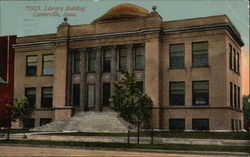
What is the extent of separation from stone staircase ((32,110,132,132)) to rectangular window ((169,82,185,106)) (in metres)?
5.84

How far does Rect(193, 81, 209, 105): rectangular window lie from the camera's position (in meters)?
38.2

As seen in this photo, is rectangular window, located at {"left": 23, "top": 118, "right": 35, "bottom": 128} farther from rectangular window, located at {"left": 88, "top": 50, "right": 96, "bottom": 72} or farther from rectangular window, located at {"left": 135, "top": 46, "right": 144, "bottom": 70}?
rectangular window, located at {"left": 135, "top": 46, "right": 144, "bottom": 70}

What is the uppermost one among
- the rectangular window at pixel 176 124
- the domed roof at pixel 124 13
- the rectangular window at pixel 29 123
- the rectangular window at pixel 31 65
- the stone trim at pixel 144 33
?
the domed roof at pixel 124 13

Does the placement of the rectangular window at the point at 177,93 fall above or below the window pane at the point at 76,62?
below

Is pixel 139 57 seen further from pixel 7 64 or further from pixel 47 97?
pixel 7 64

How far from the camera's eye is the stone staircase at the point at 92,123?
37.1 meters

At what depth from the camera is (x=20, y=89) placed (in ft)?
159

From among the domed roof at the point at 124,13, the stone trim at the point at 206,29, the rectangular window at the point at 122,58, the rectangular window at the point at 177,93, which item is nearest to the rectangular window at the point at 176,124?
the rectangular window at the point at 177,93

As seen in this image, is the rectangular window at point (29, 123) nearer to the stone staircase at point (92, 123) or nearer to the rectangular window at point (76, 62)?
the stone staircase at point (92, 123)

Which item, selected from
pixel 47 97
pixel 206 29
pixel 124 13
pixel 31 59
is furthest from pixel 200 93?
pixel 31 59

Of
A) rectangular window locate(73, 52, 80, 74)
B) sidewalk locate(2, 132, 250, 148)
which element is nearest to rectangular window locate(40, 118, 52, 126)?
rectangular window locate(73, 52, 80, 74)

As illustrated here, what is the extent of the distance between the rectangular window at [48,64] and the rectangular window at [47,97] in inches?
83.4

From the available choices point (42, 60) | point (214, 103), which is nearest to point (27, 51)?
point (42, 60)

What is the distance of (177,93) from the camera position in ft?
130
